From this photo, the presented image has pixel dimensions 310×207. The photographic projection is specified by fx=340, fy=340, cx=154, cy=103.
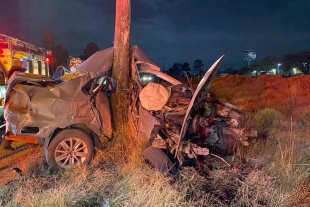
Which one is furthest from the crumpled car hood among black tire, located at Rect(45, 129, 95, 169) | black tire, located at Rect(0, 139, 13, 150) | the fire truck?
the fire truck

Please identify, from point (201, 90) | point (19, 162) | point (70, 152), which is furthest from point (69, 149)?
point (201, 90)

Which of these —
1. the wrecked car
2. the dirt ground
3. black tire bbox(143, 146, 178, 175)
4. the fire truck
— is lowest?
the dirt ground

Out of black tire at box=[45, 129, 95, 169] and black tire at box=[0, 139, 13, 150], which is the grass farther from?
black tire at box=[0, 139, 13, 150]

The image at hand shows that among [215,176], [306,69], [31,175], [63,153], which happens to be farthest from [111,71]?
[306,69]

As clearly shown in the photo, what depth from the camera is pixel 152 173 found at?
474cm

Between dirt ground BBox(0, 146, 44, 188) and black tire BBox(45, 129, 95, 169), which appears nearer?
dirt ground BBox(0, 146, 44, 188)

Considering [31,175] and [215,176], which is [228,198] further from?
[31,175]

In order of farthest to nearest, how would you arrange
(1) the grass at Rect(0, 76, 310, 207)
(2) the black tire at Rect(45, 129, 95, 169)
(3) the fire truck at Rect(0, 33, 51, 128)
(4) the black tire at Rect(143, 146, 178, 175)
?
(3) the fire truck at Rect(0, 33, 51, 128)
(2) the black tire at Rect(45, 129, 95, 169)
(4) the black tire at Rect(143, 146, 178, 175)
(1) the grass at Rect(0, 76, 310, 207)

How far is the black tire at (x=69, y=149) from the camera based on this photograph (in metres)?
5.96

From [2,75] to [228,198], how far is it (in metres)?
9.19

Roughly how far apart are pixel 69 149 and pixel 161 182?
2414mm

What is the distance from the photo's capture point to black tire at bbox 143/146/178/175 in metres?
5.18

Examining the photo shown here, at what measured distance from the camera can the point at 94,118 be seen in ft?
20.7

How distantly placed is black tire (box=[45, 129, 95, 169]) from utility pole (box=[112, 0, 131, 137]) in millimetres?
879
